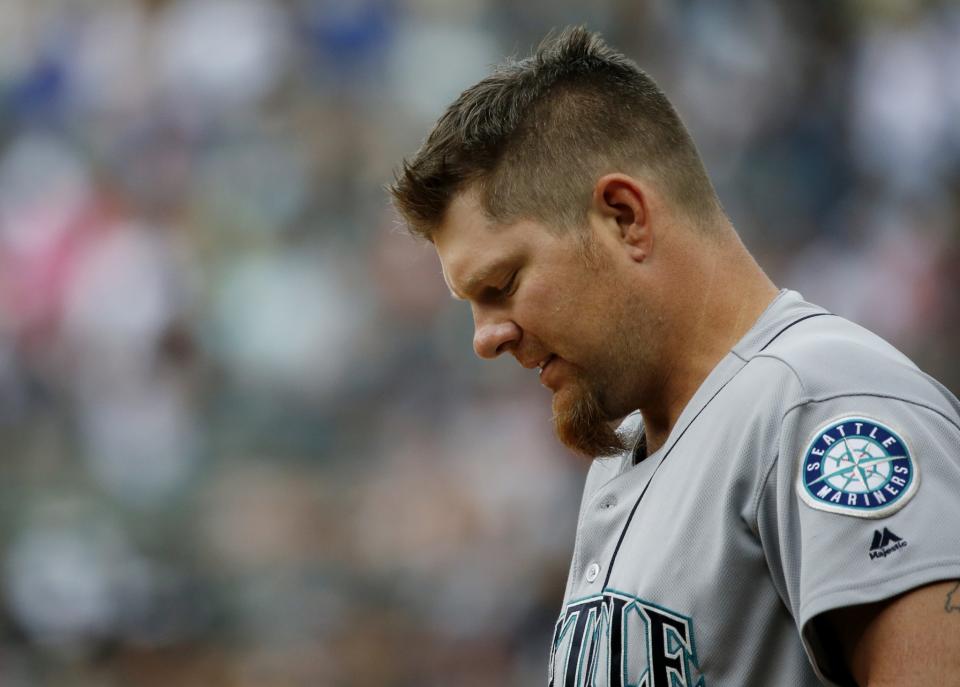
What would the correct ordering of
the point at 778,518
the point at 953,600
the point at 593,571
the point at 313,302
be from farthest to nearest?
1. the point at 313,302
2. the point at 593,571
3. the point at 778,518
4. the point at 953,600

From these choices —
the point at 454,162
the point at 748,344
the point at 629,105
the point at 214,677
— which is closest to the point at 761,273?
the point at 748,344

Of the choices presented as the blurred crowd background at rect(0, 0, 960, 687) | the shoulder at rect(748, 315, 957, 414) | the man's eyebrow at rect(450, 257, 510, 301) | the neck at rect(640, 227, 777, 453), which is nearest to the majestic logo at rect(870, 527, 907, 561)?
the shoulder at rect(748, 315, 957, 414)

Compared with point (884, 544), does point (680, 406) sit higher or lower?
higher

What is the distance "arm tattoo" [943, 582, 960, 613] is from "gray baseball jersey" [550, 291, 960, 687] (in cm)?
1

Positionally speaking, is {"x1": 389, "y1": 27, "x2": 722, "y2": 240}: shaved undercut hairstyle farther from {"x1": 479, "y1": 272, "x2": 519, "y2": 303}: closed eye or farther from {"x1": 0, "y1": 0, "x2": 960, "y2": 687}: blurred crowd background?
{"x1": 0, "y1": 0, "x2": 960, "y2": 687}: blurred crowd background

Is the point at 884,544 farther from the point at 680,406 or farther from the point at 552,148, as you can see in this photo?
the point at 552,148

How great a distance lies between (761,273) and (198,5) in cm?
484

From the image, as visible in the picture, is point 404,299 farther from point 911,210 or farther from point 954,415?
point 954,415

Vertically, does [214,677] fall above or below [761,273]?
above

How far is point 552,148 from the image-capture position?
63.4 inches

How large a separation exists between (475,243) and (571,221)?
0.13m

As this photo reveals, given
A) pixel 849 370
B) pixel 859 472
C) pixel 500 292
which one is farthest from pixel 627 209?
pixel 859 472

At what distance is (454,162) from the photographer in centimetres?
163

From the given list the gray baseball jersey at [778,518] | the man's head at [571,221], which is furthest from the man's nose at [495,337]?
the gray baseball jersey at [778,518]
